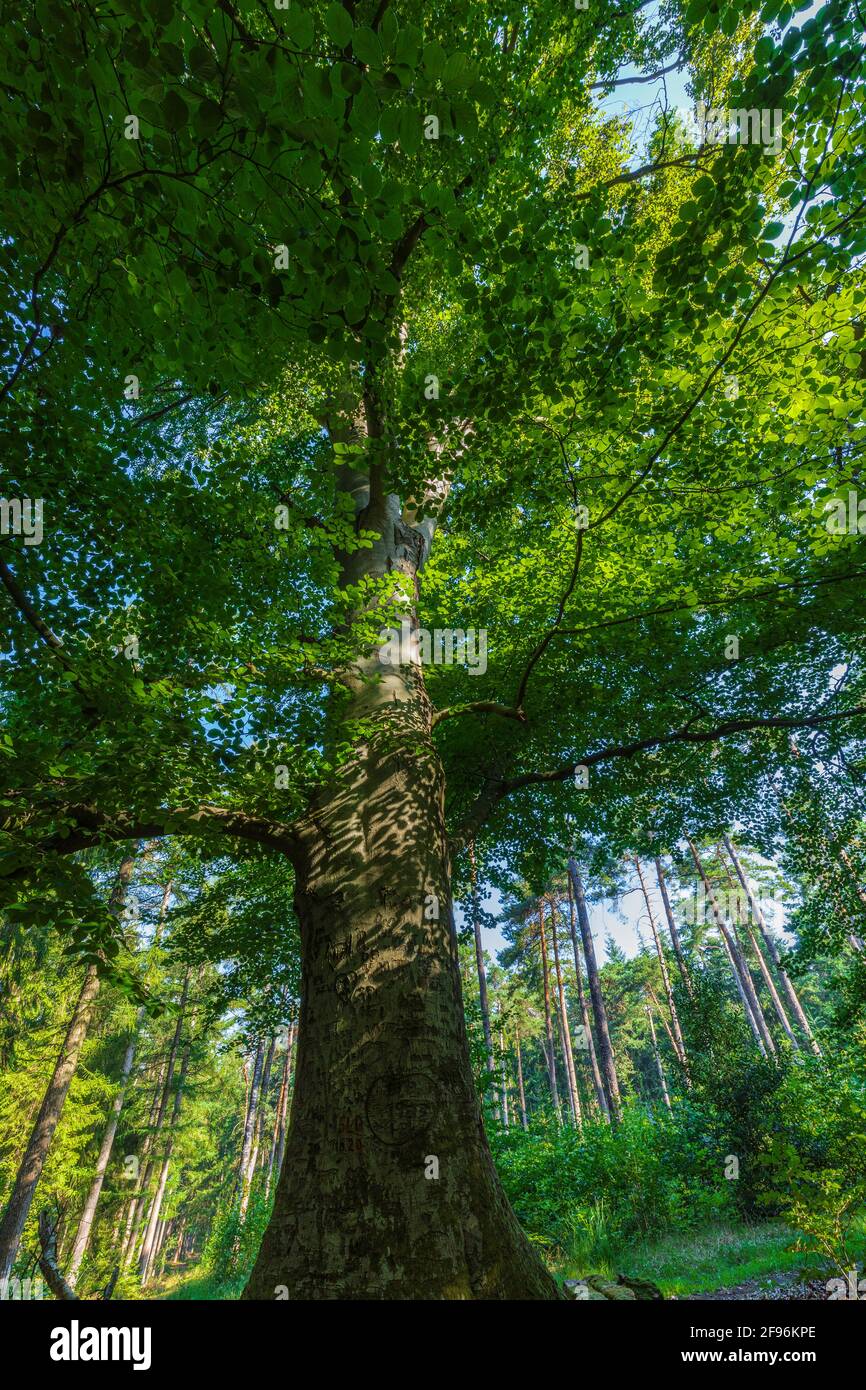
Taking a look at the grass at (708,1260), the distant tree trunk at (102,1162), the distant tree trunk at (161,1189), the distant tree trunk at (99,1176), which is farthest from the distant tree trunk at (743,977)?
the distant tree trunk at (161,1189)

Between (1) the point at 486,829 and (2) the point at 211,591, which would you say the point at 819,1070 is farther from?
(2) the point at 211,591

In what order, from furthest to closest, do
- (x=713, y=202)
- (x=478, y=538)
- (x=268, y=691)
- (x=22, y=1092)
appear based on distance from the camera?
(x=22, y=1092)
(x=478, y=538)
(x=268, y=691)
(x=713, y=202)

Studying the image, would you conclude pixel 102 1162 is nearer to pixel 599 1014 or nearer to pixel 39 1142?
pixel 39 1142

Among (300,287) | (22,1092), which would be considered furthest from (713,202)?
(22,1092)

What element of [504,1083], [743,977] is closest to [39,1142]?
[504,1083]

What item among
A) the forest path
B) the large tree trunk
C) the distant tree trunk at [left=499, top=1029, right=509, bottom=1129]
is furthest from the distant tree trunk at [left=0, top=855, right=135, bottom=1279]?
the forest path

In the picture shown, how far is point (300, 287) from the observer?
2.21 meters

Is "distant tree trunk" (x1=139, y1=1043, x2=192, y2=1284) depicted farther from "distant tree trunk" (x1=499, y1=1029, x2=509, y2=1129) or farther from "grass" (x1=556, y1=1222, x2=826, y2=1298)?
"grass" (x1=556, y1=1222, x2=826, y2=1298)

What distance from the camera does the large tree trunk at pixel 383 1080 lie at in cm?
238

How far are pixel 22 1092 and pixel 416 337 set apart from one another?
18639 mm

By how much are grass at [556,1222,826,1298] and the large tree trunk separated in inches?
229

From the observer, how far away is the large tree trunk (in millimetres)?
2381

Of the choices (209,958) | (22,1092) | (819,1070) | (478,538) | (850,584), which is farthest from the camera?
(22,1092)
